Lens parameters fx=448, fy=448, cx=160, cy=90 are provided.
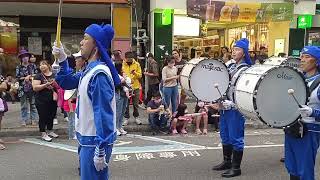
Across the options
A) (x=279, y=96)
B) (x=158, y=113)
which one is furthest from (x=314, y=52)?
(x=158, y=113)

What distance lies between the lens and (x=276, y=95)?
493cm

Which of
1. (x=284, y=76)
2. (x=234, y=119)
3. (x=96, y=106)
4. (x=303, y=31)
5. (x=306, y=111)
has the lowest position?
(x=234, y=119)

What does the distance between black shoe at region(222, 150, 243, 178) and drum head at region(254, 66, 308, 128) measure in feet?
5.26

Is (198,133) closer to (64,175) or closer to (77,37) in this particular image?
(64,175)

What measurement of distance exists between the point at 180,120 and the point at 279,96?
543 cm

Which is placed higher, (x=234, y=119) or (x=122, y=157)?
(x=234, y=119)

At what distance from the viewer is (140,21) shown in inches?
600

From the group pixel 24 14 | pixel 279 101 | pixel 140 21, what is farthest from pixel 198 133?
pixel 24 14

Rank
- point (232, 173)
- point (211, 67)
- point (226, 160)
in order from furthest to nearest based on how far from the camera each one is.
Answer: point (226, 160), point (211, 67), point (232, 173)

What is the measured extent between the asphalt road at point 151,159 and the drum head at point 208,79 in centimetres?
116

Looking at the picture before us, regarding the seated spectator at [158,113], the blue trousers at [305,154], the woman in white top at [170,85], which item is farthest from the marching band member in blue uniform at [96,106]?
the woman in white top at [170,85]

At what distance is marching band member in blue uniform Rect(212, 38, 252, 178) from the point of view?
623 centimetres

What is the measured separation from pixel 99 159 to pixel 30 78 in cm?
704

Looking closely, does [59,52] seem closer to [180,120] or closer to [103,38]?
[103,38]
